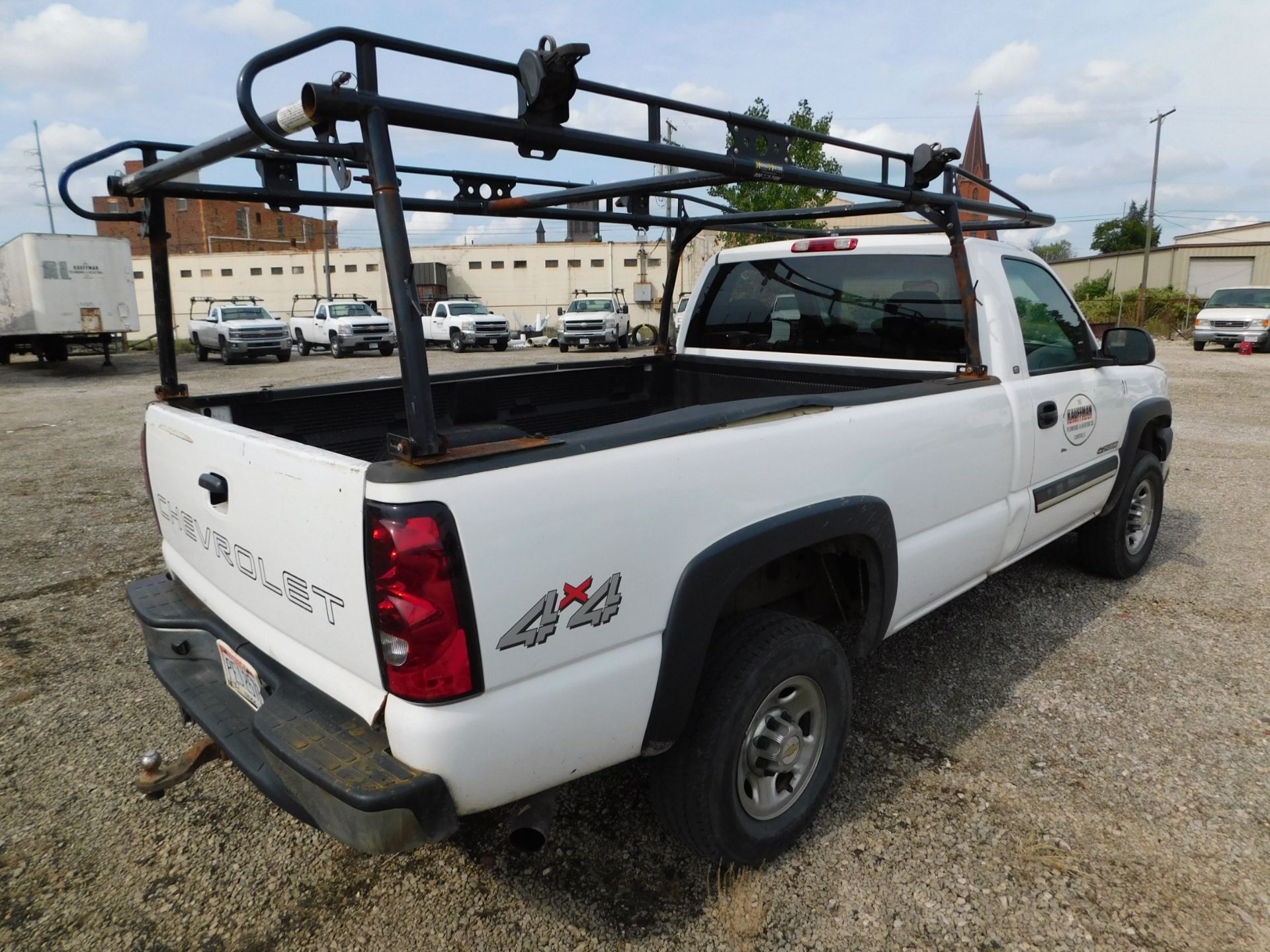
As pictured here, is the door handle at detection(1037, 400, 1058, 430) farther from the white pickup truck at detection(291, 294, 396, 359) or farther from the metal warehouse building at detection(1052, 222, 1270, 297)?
the metal warehouse building at detection(1052, 222, 1270, 297)

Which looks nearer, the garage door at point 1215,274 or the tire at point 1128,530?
the tire at point 1128,530

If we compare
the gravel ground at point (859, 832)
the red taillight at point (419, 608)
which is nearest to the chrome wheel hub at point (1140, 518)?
the gravel ground at point (859, 832)

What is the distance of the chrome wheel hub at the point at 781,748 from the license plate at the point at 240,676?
1.34 metres

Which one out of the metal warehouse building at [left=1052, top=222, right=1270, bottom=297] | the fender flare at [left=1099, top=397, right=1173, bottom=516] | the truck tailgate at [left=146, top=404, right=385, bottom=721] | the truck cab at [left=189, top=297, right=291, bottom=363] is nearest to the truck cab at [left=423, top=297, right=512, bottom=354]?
the truck cab at [left=189, top=297, right=291, bottom=363]

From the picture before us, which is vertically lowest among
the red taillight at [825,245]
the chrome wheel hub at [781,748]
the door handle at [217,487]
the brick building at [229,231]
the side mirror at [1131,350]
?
the chrome wheel hub at [781,748]

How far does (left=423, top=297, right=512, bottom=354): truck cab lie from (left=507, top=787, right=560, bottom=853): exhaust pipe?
27856mm

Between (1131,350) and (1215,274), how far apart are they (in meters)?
53.8

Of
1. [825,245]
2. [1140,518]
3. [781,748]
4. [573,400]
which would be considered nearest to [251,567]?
[781,748]

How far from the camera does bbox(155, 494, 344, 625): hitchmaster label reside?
1.92 meters

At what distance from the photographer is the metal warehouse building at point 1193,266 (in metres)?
45.4

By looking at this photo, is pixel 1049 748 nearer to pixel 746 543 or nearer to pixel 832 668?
pixel 832 668

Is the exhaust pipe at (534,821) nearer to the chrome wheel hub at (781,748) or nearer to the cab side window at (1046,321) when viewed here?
the chrome wheel hub at (781,748)

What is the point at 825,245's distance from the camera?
3.89m

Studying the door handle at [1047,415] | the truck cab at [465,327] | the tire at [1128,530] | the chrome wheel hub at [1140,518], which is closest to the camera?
the door handle at [1047,415]
